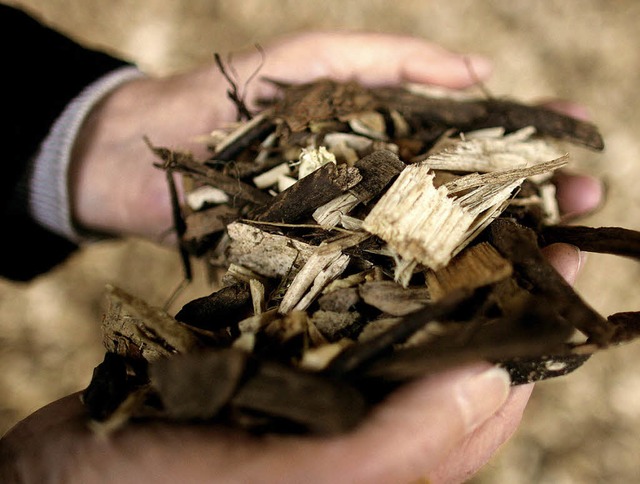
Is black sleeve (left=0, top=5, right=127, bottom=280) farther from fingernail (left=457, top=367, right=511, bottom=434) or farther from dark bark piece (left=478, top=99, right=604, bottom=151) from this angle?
fingernail (left=457, top=367, right=511, bottom=434)

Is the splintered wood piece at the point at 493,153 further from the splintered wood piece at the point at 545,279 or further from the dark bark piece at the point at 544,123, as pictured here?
the splintered wood piece at the point at 545,279

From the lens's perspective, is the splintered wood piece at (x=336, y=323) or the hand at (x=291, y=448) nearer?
the hand at (x=291, y=448)

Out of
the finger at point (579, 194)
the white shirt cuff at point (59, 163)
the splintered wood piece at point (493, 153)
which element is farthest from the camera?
the white shirt cuff at point (59, 163)

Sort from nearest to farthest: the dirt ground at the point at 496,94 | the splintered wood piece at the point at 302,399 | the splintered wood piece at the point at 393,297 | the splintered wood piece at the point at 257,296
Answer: the splintered wood piece at the point at 302,399 → the splintered wood piece at the point at 393,297 → the splintered wood piece at the point at 257,296 → the dirt ground at the point at 496,94

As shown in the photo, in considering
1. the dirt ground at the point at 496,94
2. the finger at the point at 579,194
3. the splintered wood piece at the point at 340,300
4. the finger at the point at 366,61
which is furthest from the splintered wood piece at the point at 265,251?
the dirt ground at the point at 496,94

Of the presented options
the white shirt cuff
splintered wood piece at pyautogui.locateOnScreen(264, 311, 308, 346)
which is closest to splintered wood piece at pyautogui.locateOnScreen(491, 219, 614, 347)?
splintered wood piece at pyautogui.locateOnScreen(264, 311, 308, 346)

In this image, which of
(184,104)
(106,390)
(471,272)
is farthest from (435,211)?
(184,104)

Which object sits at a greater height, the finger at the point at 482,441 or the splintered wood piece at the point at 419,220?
the splintered wood piece at the point at 419,220
